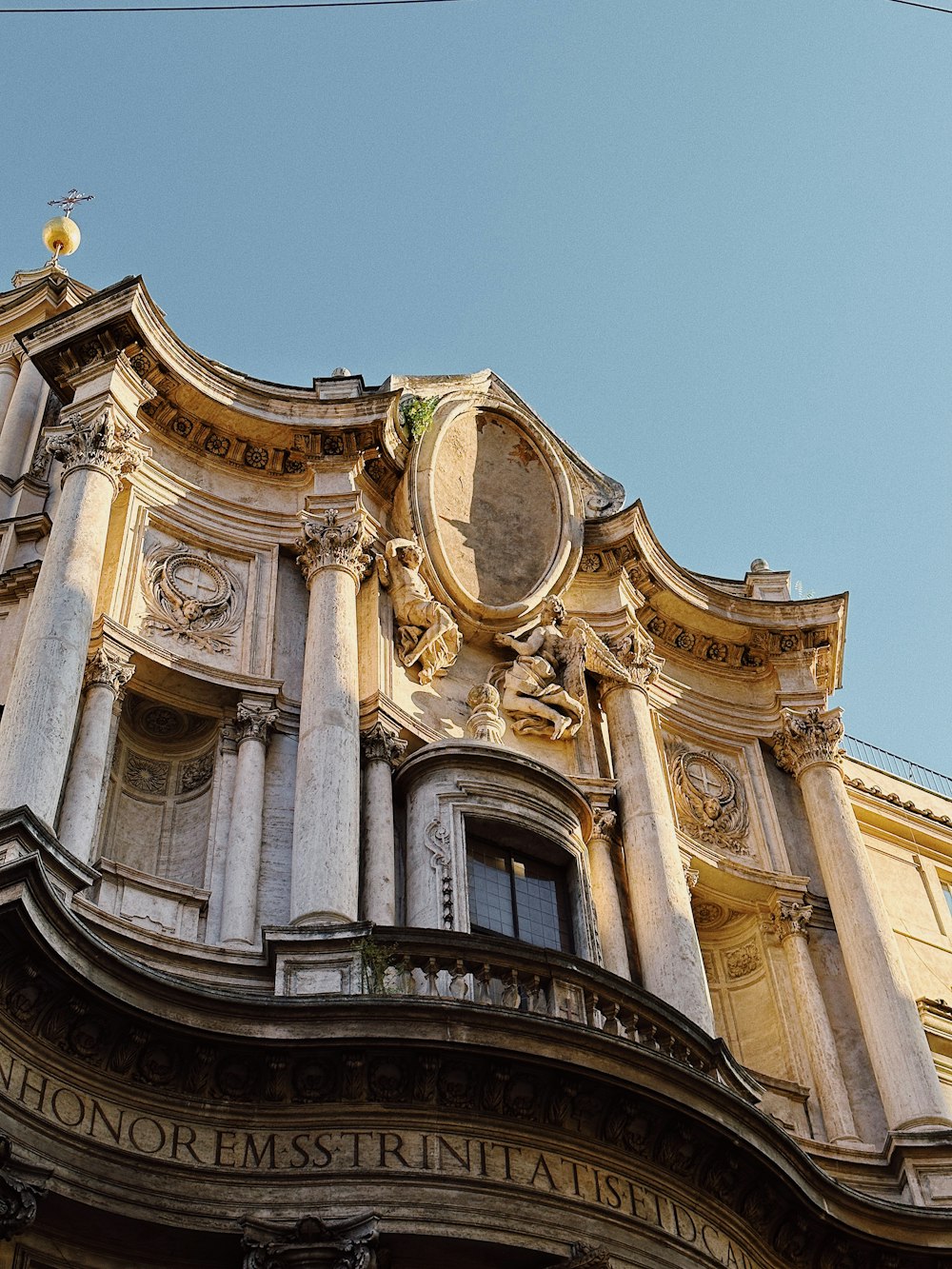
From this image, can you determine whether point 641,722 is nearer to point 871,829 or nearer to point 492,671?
point 492,671

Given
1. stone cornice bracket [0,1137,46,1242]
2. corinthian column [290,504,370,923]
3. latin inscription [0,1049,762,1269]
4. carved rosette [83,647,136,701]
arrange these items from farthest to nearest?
carved rosette [83,647,136,701] → corinthian column [290,504,370,923] → latin inscription [0,1049,762,1269] → stone cornice bracket [0,1137,46,1242]

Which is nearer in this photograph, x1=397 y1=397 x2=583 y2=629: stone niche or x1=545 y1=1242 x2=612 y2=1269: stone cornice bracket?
x1=545 y1=1242 x2=612 y2=1269: stone cornice bracket

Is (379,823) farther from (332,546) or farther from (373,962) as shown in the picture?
(332,546)

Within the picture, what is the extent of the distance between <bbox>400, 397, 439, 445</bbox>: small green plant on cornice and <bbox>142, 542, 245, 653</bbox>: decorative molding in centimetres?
305

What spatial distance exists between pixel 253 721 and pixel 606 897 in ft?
13.8

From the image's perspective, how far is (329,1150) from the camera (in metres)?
13.0

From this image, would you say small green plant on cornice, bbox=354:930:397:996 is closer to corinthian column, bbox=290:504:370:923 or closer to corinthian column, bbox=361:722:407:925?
corinthian column, bbox=290:504:370:923

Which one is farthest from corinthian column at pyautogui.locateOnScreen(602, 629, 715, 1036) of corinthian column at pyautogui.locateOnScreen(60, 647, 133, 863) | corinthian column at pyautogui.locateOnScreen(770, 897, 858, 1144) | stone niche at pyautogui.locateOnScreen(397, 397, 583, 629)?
corinthian column at pyautogui.locateOnScreen(60, 647, 133, 863)

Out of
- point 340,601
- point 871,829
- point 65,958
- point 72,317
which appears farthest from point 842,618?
point 65,958

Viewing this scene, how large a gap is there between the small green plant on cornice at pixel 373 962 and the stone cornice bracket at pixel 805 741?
8943 millimetres

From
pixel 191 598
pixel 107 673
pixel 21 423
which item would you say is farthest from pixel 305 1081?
pixel 21 423

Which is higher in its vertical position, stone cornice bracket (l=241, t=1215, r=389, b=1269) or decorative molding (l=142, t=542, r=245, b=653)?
decorative molding (l=142, t=542, r=245, b=653)

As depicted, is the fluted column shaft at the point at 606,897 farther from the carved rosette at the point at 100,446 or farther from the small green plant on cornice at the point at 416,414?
the carved rosette at the point at 100,446

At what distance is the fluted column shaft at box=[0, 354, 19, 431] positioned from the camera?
2384 centimetres
